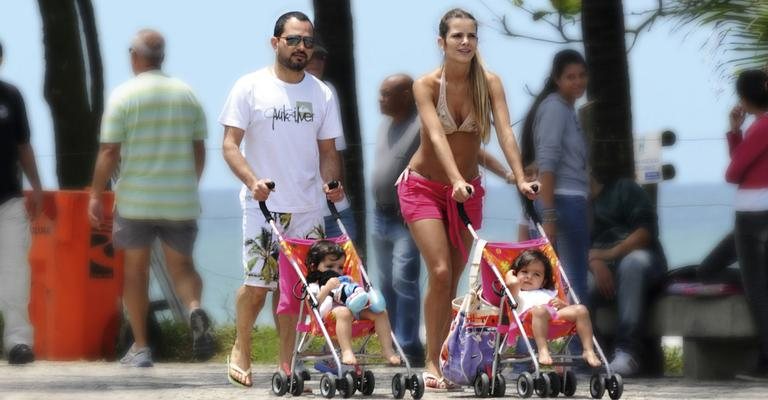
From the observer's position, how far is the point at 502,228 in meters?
14.6

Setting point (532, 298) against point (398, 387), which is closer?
point (398, 387)

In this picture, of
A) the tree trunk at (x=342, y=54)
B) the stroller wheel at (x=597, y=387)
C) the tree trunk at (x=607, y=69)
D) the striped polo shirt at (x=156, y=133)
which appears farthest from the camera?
the tree trunk at (x=342, y=54)

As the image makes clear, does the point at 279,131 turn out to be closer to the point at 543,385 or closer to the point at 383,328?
the point at 383,328

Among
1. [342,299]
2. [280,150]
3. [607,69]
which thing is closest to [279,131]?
[280,150]

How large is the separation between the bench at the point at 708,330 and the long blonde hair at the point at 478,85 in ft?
6.11

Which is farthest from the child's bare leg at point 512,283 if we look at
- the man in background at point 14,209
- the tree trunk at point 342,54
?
the tree trunk at point 342,54

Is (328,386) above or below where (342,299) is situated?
below

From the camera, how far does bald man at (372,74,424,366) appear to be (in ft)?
42.8

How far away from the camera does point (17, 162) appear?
491 inches

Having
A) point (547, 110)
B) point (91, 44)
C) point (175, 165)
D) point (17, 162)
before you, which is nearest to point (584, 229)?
point (547, 110)

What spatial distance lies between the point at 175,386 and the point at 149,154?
1510 millimetres

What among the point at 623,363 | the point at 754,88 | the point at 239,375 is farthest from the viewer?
the point at 623,363

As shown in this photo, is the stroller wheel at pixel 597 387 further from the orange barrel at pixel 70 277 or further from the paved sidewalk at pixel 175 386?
the orange barrel at pixel 70 277

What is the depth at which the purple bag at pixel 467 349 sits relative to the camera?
10.5 meters
